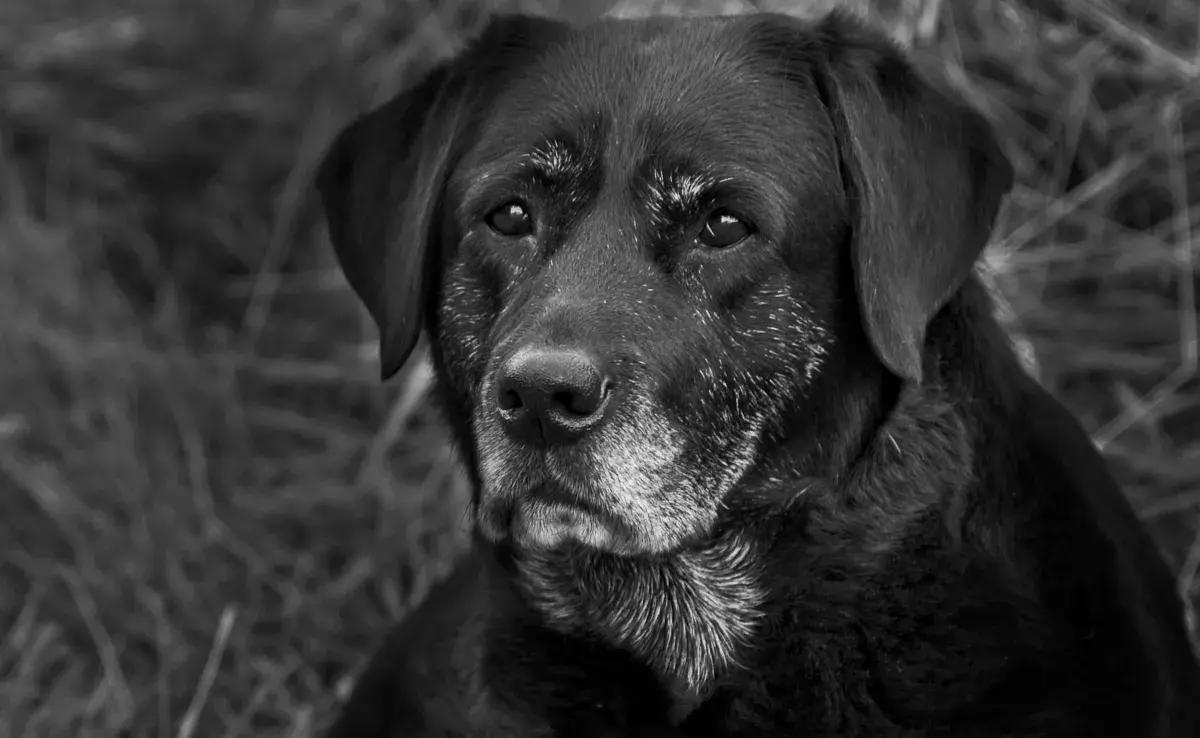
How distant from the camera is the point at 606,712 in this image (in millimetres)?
3086

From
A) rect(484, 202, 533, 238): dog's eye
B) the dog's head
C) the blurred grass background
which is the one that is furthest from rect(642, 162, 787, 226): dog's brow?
the blurred grass background

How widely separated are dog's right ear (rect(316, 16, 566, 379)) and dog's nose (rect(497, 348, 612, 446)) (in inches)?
20.4

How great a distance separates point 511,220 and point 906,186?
2.40ft

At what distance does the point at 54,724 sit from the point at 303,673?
2.04ft

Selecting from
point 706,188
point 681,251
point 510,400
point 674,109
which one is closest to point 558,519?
point 510,400

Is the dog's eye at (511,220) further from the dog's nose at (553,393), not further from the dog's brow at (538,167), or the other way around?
the dog's nose at (553,393)

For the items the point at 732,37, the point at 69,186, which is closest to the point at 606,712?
the point at 732,37

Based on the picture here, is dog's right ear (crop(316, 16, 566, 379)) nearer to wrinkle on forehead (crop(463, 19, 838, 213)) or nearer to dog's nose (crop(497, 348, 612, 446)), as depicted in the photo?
wrinkle on forehead (crop(463, 19, 838, 213))

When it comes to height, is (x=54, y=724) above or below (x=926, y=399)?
below

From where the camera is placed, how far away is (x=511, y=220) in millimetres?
3182

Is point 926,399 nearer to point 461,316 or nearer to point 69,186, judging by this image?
point 461,316

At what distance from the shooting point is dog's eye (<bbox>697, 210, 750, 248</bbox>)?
3031 millimetres

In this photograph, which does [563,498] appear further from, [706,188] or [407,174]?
[407,174]

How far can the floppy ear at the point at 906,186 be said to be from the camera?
3.00 meters
